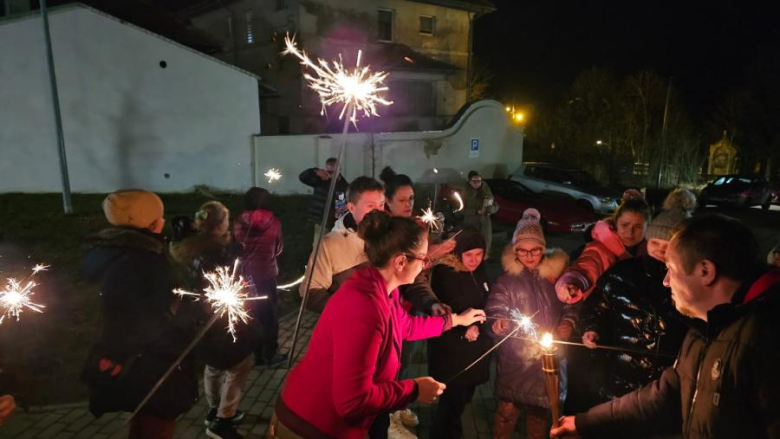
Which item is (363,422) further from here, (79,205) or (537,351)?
(79,205)

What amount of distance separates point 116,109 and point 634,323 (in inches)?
674

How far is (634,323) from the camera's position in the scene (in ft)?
10.2

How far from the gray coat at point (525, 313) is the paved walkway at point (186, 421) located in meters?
0.90

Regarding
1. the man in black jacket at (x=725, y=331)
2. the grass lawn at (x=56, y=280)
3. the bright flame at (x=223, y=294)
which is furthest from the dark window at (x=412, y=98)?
the man in black jacket at (x=725, y=331)

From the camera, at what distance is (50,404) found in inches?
185

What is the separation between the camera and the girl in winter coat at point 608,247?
3477 millimetres

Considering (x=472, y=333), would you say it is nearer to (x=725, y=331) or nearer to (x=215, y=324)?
(x=725, y=331)

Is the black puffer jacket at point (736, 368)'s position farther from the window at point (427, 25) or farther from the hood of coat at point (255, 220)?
the window at point (427, 25)

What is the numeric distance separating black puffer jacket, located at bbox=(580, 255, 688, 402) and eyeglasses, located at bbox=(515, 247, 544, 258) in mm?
493

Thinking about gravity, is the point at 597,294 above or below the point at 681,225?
below

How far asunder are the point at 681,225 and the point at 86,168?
17.7 m

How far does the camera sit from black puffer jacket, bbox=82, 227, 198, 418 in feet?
9.19

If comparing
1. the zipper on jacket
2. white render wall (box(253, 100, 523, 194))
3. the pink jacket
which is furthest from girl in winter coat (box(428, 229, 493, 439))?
white render wall (box(253, 100, 523, 194))

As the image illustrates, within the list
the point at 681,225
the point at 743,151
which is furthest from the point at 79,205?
the point at 743,151
